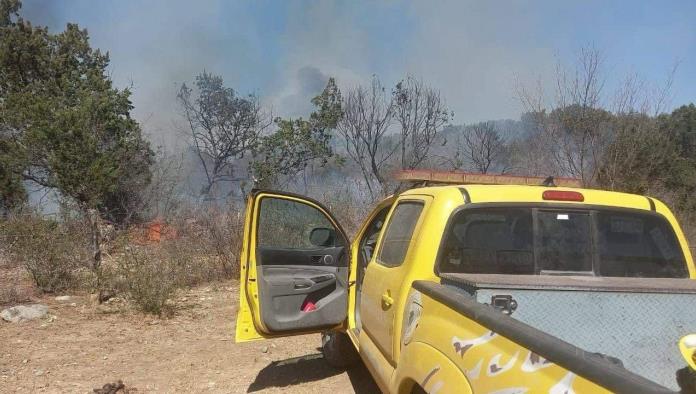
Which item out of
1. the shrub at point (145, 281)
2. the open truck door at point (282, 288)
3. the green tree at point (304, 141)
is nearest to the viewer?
the open truck door at point (282, 288)

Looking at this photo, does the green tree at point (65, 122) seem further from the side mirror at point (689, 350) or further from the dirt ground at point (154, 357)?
the side mirror at point (689, 350)

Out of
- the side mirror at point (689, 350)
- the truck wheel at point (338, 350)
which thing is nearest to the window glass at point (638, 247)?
the side mirror at point (689, 350)

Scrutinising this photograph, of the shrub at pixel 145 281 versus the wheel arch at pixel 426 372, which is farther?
the shrub at pixel 145 281

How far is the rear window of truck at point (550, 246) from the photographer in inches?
125

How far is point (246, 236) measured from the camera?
457 centimetres

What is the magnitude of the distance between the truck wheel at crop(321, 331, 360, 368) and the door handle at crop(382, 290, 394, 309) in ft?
6.06

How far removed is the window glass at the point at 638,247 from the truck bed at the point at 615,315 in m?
0.59

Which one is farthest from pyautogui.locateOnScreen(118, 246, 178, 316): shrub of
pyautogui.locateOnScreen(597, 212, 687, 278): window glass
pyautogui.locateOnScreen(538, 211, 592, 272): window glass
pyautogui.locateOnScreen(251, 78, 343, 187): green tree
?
pyautogui.locateOnScreen(251, 78, 343, 187): green tree

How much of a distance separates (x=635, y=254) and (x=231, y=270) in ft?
27.7

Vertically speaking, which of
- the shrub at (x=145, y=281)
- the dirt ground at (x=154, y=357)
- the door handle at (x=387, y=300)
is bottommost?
the dirt ground at (x=154, y=357)

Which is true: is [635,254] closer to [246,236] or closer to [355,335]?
[355,335]

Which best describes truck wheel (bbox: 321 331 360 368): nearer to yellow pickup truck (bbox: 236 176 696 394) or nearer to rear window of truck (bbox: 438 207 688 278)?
yellow pickup truck (bbox: 236 176 696 394)

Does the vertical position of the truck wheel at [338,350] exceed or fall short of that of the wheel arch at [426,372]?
it falls short

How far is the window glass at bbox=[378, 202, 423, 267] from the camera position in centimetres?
342
